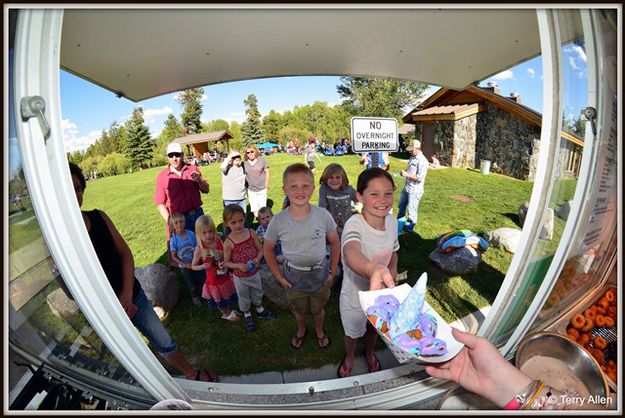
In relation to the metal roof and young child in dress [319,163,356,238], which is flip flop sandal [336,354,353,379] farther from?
the metal roof

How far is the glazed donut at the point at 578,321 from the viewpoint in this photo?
1.35m

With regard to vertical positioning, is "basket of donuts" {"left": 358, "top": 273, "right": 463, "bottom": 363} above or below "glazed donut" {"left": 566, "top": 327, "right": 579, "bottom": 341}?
above

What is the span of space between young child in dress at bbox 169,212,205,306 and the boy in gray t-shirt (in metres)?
1.56

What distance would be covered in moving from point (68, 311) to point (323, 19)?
7.71 ft

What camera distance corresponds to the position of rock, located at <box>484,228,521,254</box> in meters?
4.28

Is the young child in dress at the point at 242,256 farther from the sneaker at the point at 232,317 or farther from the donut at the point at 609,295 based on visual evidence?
the donut at the point at 609,295

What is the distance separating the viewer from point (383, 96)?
3003 centimetres

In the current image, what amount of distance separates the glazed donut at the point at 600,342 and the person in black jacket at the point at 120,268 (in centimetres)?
244

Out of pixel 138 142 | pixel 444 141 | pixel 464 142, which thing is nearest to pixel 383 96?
pixel 444 141

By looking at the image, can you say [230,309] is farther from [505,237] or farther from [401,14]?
[505,237]

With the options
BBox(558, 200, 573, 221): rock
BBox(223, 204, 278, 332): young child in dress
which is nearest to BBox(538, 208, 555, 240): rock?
BBox(558, 200, 573, 221): rock

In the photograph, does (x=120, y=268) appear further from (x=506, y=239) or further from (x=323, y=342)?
(x=506, y=239)

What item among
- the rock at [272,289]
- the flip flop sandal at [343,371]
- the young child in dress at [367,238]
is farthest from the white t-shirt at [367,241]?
the rock at [272,289]

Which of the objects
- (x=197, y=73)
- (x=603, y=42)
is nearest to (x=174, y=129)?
(x=197, y=73)
